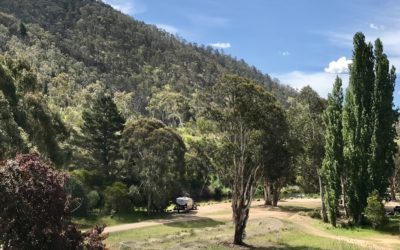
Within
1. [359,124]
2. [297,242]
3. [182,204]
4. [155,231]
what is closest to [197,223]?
[155,231]

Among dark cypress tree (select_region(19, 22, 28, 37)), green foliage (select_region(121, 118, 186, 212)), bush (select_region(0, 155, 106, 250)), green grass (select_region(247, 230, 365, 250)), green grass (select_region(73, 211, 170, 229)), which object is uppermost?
dark cypress tree (select_region(19, 22, 28, 37))

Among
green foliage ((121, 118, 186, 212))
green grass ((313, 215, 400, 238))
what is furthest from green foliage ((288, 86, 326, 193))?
green foliage ((121, 118, 186, 212))

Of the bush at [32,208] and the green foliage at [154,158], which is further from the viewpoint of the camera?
the green foliage at [154,158]

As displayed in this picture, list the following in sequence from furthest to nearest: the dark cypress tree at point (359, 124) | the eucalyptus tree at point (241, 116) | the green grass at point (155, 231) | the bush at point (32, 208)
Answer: the dark cypress tree at point (359, 124)
the green grass at point (155, 231)
the eucalyptus tree at point (241, 116)
the bush at point (32, 208)

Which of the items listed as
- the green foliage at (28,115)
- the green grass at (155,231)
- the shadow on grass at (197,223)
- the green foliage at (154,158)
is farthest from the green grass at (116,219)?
the green foliage at (28,115)

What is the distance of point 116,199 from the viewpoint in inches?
1711

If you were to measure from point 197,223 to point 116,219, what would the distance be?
22.9 feet

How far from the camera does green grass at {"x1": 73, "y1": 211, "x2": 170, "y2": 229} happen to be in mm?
39750

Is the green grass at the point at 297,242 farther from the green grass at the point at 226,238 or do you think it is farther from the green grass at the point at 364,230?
the green grass at the point at 364,230

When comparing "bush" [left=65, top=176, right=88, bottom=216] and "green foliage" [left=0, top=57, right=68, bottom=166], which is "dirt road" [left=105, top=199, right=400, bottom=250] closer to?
"bush" [left=65, top=176, right=88, bottom=216]

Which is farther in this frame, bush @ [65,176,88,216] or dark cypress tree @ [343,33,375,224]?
dark cypress tree @ [343,33,375,224]

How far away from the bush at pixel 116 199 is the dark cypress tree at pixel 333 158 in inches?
711

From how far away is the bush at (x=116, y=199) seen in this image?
142ft

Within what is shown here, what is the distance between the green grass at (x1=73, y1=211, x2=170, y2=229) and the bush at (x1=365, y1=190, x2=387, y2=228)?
58.7 feet
